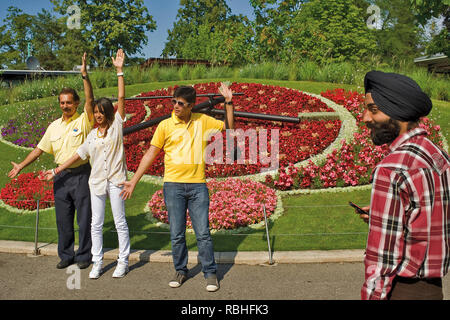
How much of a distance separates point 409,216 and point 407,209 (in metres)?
0.04

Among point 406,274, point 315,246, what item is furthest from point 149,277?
point 406,274

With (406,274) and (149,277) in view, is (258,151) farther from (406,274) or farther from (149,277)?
(406,274)

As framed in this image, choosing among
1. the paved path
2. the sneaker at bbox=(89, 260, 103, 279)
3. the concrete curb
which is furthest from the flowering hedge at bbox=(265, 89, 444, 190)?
the sneaker at bbox=(89, 260, 103, 279)

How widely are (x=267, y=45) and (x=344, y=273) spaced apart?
2187 cm

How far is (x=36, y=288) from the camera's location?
17.4ft

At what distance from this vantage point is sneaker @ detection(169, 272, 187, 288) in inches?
205

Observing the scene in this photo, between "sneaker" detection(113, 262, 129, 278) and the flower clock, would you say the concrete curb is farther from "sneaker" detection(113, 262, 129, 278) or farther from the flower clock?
the flower clock

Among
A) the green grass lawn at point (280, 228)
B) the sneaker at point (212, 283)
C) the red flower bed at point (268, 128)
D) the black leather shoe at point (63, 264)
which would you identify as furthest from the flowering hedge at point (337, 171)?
the black leather shoe at point (63, 264)

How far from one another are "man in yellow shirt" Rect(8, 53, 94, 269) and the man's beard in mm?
4504

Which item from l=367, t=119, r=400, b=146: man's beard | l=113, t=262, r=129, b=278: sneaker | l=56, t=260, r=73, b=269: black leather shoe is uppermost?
l=367, t=119, r=400, b=146: man's beard

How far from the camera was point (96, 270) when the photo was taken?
5.54 m

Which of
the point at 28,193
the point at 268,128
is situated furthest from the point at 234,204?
the point at 28,193

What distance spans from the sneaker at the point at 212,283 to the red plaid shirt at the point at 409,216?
3.12 m

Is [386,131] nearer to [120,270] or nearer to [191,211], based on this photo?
[191,211]
